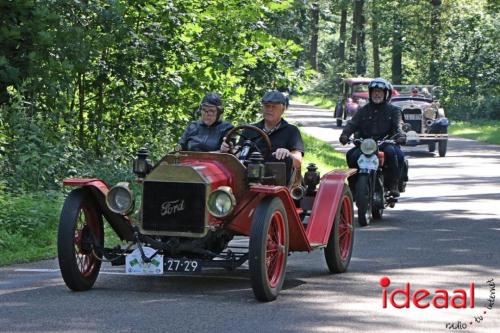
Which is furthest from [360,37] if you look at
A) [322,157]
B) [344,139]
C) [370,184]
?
[370,184]

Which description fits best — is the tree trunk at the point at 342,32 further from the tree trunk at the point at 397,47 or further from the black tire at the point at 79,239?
the black tire at the point at 79,239

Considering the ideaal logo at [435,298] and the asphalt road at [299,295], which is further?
the ideaal logo at [435,298]

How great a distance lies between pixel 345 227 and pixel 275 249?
2.08m

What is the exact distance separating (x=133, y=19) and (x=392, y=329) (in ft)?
37.6

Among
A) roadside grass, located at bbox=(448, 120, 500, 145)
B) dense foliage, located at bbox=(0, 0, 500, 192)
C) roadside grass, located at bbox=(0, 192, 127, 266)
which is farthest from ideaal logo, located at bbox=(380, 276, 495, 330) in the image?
roadside grass, located at bbox=(448, 120, 500, 145)

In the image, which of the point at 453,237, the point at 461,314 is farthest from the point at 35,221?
the point at 461,314

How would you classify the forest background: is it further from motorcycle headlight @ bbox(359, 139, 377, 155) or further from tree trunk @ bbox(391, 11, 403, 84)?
tree trunk @ bbox(391, 11, 403, 84)

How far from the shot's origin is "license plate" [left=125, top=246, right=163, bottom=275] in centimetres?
955

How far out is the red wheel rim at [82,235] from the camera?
9.97m

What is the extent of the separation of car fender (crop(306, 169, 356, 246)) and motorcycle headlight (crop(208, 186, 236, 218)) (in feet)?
4.06

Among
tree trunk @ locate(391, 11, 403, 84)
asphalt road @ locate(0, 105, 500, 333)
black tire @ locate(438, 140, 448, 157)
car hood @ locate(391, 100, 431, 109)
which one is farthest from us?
tree trunk @ locate(391, 11, 403, 84)

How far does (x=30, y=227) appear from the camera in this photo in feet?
43.9

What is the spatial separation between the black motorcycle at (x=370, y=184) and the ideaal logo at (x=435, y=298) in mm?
5701

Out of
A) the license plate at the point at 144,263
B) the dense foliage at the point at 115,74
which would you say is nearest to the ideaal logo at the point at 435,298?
the license plate at the point at 144,263
